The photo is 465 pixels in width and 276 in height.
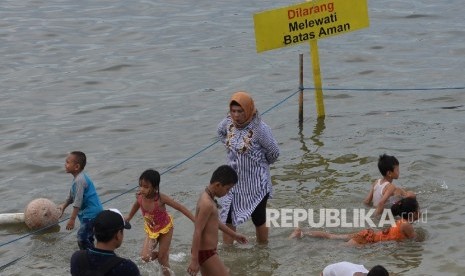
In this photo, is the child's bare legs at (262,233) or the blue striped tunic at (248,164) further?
the child's bare legs at (262,233)

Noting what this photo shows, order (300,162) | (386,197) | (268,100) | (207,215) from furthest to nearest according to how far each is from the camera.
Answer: (268,100)
(300,162)
(386,197)
(207,215)

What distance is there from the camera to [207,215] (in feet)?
26.7

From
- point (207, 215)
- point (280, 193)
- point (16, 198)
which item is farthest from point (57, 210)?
point (207, 215)

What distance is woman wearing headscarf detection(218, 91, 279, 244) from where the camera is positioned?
9484mm

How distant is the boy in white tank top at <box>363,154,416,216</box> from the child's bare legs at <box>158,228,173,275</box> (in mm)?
2677

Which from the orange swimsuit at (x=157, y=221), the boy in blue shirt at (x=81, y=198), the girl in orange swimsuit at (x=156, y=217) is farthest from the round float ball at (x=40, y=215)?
the orange swimsuit at (x=157, y=221)

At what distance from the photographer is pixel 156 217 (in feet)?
29.6

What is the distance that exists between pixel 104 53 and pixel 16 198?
8.34 meters

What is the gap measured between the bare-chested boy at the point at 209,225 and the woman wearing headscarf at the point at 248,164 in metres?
1.21

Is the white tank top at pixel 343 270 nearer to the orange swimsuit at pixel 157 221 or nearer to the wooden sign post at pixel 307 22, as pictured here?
the orange swimsuit at pixel 157 221

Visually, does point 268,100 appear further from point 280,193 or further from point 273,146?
point 273,146

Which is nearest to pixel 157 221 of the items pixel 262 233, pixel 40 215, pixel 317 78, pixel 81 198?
pixel 81 198

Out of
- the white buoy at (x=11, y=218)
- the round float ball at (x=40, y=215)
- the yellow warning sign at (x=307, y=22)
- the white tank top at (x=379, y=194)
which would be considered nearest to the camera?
the white tank top at (x=379, y=194)

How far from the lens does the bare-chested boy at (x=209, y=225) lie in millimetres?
8109
